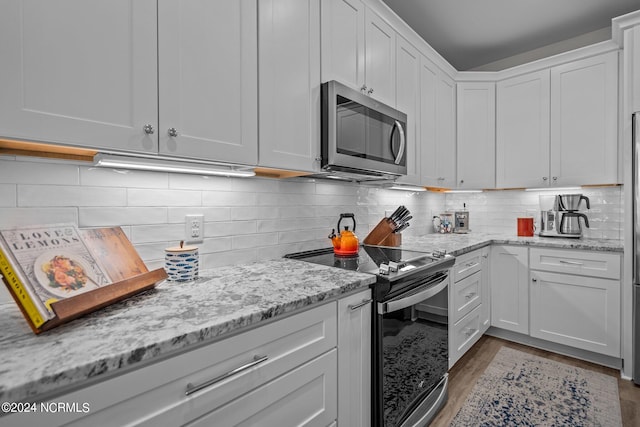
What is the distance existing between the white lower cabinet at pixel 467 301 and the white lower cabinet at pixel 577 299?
388 mm

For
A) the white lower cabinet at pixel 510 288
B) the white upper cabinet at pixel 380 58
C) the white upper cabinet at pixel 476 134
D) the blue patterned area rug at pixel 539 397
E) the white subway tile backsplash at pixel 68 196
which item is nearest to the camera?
the white subway tile backsplash at pixel 68 196

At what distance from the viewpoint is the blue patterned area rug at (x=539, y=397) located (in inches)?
67.6

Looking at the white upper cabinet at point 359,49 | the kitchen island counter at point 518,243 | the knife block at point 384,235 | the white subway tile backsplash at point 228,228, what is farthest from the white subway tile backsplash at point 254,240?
the kitchen island counter at point 518,243

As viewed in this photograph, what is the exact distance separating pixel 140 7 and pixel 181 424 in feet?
3.91

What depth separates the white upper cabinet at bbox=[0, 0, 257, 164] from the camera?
2.58ft

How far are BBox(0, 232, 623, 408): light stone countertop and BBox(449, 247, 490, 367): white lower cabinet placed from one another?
1139 millimetres

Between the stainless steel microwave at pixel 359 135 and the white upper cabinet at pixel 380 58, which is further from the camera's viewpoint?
the white upper cabinet at pixel 380 58

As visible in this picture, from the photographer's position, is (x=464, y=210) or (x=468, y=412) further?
(x=464, y=210)

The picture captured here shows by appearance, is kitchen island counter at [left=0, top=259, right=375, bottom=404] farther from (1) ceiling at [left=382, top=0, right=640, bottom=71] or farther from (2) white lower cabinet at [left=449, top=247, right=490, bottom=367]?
(1) ceiling at [left=382, top=0, right=640, bottom=71]

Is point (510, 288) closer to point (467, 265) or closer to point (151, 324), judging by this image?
point (467, 265)

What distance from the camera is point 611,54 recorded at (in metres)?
2.45

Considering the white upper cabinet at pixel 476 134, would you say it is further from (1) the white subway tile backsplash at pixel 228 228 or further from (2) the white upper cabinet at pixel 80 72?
(2) the white upper cabinet at pixel 80 72

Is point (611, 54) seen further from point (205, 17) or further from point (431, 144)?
point (205, 17)

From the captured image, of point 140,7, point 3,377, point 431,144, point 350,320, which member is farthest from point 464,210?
point 3,377
